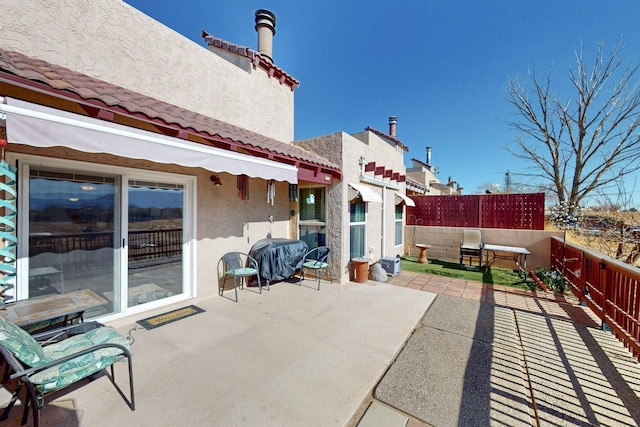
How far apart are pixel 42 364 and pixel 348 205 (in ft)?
32.4

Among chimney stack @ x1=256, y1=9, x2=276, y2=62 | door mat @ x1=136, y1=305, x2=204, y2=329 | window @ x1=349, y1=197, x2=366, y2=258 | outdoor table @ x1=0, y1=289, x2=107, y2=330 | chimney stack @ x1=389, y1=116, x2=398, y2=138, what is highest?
chimney stack @ x1=389, y1=116, x2=398, y2=138

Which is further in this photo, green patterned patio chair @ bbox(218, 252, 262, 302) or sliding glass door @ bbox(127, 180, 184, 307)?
green patterned patio chair @ bbox(218, 252, 262, 302)

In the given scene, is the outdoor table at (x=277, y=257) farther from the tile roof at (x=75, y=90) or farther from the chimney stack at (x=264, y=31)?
the chimney stack at (x=264, y=31)

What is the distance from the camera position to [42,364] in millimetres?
3383

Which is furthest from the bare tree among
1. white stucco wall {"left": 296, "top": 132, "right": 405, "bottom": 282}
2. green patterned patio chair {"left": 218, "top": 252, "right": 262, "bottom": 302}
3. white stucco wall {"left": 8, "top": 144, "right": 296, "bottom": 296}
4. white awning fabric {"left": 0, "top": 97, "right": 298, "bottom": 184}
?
white awning fabric {"left": 0, "top": 97, "right": 298, "bottom": 184}

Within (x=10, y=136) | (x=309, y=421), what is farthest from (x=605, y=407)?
(x=10, y=136)

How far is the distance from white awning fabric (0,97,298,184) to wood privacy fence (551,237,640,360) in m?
10.4

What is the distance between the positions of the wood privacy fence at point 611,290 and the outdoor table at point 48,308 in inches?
458

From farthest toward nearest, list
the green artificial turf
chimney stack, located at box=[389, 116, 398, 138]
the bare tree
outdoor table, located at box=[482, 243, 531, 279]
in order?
chimney stack, located at box=[389, 116, 398, 138] < the bare tree < outdoor table, located at box=[482, 243, 531, 279] < the green artificial turf

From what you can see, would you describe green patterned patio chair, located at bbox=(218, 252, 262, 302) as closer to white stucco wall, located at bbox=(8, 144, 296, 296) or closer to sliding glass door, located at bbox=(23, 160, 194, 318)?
white stucco wall, located at bbox=(8, 144, 296, 296)

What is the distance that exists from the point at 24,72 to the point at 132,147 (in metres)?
1.94

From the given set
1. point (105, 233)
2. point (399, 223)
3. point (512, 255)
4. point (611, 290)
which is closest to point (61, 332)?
point (105, 233)

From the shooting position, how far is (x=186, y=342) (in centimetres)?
613

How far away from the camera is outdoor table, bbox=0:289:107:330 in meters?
4.28
